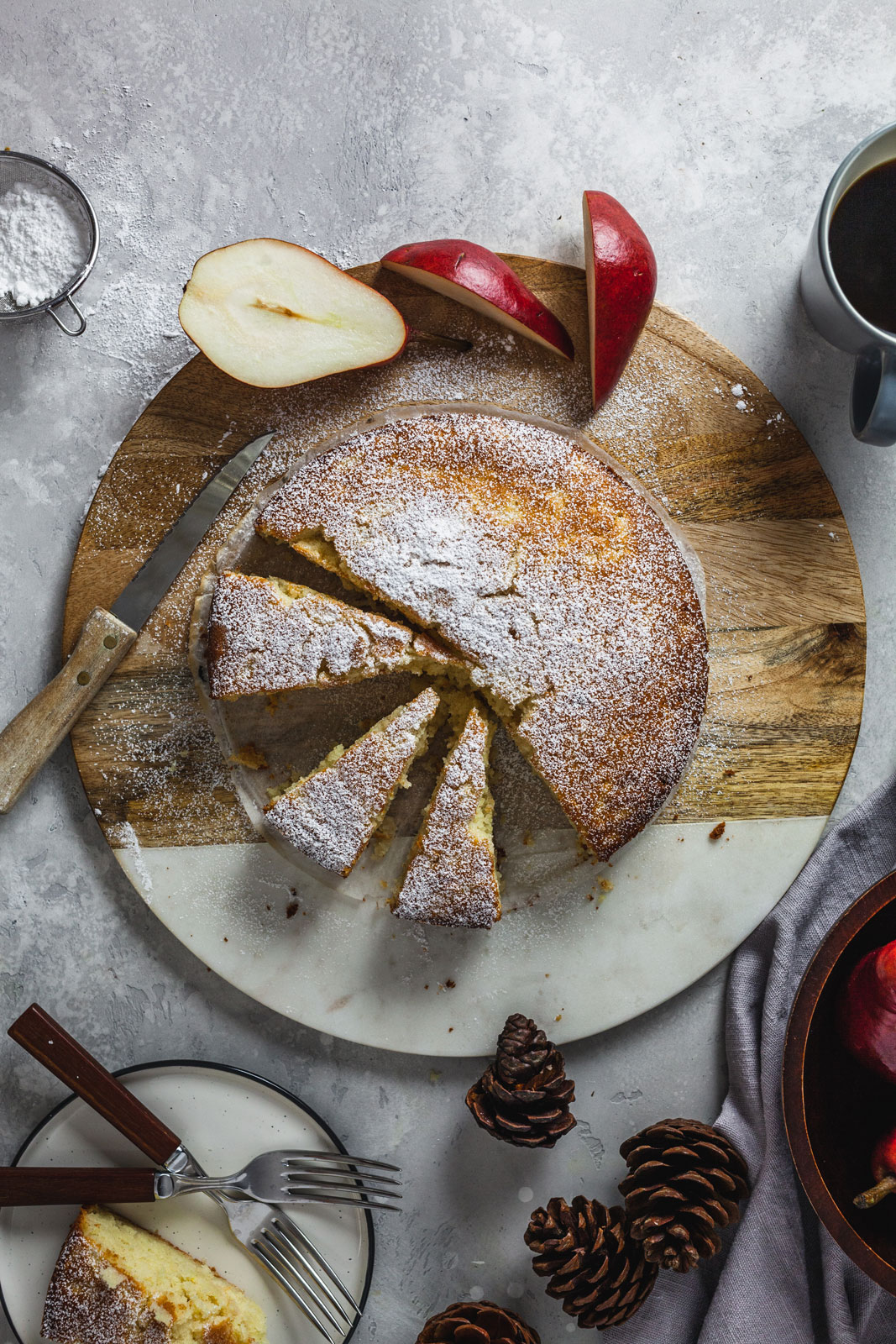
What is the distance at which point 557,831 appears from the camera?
2590mm

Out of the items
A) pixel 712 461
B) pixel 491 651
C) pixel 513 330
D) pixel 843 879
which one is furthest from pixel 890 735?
pixel 513 330

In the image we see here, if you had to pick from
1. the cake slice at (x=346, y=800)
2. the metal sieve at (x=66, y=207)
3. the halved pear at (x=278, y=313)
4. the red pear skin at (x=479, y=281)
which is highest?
the metal sieve at (x=66, y=207)

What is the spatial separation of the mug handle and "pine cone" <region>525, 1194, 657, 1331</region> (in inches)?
81.0

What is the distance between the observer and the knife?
2502 mm

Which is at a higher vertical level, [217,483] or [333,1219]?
[217,483]

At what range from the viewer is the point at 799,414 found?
8.53 feet

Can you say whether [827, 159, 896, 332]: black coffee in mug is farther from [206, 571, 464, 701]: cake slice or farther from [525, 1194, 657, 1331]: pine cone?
[525, 1194, 657, 1331]: pine cone

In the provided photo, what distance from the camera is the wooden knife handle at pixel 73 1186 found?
2.42 m

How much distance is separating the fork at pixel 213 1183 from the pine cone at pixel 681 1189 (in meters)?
0.62

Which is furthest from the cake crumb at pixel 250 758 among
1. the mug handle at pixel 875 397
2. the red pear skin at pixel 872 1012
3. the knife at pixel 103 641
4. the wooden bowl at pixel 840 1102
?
the mug handle at pixel 875 397

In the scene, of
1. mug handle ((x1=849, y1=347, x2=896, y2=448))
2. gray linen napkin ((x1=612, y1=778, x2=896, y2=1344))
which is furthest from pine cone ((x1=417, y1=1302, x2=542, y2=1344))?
mug handle ((x1=849, y1=347, x2=896, y2=448))

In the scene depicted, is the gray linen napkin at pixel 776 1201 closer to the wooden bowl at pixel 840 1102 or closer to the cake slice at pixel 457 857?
the wooden bowl at pixel 840 1102

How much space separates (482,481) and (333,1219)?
1.98m

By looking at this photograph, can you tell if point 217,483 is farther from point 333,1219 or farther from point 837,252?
point 333,1219
